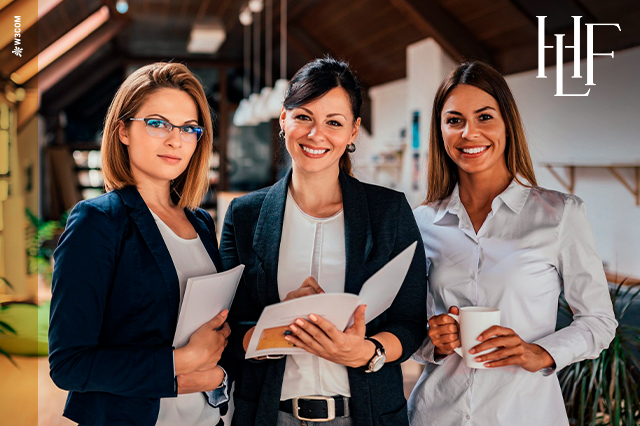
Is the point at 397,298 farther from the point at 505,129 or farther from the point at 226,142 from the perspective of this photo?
the point at 226,142

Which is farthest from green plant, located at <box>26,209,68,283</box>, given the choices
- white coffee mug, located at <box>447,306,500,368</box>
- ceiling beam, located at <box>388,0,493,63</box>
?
white coffee mug, located at <box>447,306,500,368</box>

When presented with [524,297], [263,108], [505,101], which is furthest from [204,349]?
[263,108]

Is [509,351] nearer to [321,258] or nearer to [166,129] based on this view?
[321,258]

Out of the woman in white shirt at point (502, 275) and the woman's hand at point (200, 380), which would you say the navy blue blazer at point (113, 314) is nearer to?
the woman's hand at point (200, 380)

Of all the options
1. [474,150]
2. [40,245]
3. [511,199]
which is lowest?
[40,245]

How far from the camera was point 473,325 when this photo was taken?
137 centimetres

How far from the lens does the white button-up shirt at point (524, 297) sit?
153 centimetres

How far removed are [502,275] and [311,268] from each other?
0.50 meters

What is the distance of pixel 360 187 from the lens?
1.61 metres

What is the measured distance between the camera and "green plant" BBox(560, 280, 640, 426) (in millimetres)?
2574

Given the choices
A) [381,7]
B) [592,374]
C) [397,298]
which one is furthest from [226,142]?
[397,298]

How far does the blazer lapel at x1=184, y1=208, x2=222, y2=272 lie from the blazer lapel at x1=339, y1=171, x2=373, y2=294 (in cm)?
36

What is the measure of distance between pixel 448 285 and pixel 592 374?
1.39 meters

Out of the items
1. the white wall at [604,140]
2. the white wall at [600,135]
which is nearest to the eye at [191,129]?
the white wall at [600,135]
